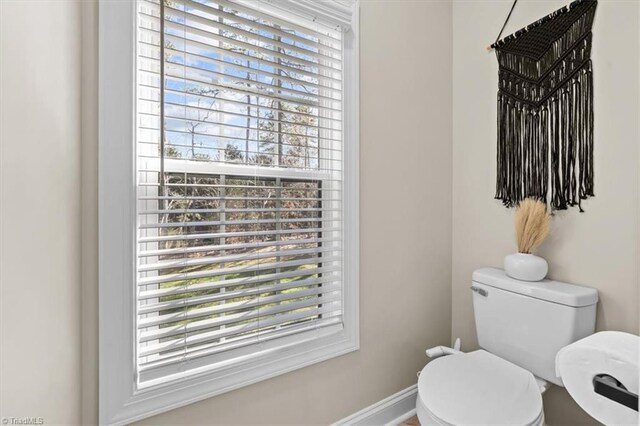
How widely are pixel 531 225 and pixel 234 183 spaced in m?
1.22

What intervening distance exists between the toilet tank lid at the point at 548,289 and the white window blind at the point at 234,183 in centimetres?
68

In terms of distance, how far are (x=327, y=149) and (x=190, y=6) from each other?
69cm

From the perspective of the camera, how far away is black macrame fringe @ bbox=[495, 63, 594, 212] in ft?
4.42

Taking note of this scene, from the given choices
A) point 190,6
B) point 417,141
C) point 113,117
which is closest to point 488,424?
point 417,141

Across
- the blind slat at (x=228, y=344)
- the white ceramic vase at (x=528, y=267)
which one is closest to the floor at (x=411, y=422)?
the blind slat at (x=228, y=344)

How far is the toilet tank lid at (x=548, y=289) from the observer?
4.10ft

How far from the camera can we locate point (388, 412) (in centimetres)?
161

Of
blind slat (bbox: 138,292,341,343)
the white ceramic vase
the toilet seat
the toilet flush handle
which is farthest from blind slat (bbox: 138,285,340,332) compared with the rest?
the white ceramic vase

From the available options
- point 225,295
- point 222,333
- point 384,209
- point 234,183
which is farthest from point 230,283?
point 384,209

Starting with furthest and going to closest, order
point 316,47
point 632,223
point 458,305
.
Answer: point 458,305, point 316,47, point 632,223

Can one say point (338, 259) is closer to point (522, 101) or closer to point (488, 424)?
Result: point (488, 424)

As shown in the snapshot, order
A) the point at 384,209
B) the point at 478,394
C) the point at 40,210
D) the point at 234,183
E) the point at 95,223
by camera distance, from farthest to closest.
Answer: the point at 384,209
the point at 234,183
the point at 478,394
the point at 95,223
the point at 40,210

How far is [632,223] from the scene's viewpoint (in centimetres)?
123

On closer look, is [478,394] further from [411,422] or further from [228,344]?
[228,344]
